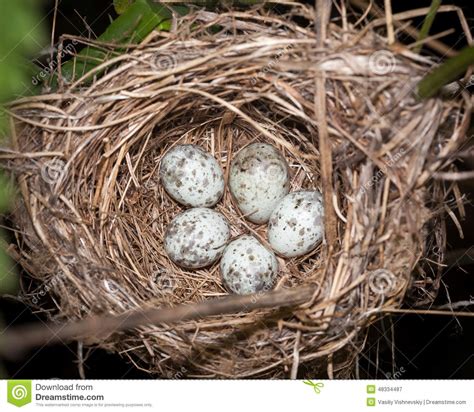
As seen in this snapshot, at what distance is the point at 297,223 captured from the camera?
3.92ft

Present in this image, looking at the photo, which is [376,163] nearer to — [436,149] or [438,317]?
[436,149]

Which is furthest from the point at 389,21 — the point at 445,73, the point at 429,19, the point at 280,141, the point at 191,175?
the point at 191,175

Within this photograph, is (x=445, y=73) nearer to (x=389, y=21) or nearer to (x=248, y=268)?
(x=389, y=21)

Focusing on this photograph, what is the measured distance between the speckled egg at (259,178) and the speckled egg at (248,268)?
0.27 feet

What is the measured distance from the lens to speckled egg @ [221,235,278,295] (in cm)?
121

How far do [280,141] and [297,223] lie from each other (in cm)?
16

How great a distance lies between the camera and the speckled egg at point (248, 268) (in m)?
1.21

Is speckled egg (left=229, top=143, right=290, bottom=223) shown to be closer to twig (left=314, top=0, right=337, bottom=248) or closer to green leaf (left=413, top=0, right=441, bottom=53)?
twig (left=314, top=0, right=337, bottom=248)

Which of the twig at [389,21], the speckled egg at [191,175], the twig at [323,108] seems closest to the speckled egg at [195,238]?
the speckled egg at [191,175]

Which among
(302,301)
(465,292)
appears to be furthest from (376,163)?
(465,292)

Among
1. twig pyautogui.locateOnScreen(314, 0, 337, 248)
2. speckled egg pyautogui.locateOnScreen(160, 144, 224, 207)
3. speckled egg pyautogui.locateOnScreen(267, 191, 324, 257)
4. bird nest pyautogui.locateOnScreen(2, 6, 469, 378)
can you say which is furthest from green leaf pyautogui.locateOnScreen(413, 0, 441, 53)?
speckled egg pyautogui.locateOnScreen(160, 144, 224, 207)

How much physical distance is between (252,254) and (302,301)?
233 mm

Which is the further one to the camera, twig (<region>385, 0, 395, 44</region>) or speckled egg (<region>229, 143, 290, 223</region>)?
speckled egg (<region>229, 143, 290, 223</region>)

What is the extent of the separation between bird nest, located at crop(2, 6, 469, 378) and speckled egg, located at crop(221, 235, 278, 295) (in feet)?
0.12
